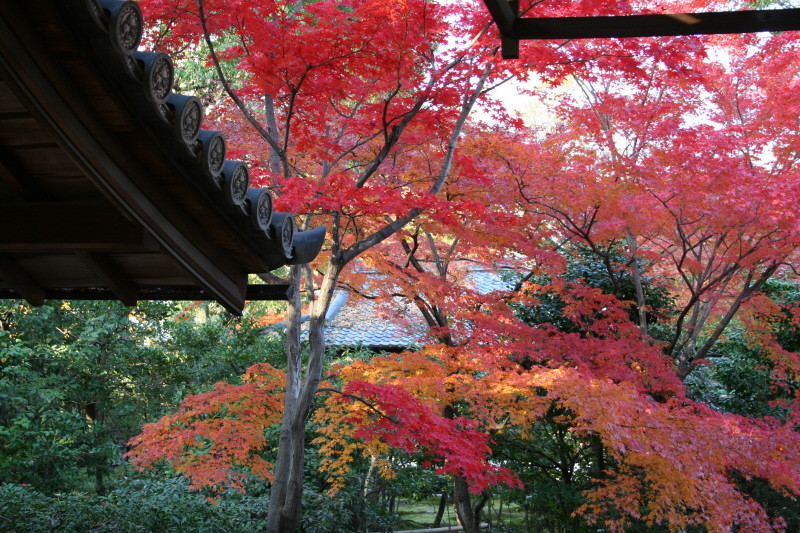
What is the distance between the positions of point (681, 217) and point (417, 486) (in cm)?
473

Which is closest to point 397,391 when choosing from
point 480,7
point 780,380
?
point 480,7

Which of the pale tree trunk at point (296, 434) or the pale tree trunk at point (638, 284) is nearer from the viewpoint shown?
the pale tree trunk at point (296, 434)

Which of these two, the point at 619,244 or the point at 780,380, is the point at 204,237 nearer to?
the point at 619,244

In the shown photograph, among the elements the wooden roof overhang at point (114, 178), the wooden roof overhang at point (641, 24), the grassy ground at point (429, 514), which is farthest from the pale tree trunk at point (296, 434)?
the grassy ground at point (429, 514)

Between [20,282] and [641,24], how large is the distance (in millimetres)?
3014

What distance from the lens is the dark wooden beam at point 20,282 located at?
324 centimetres

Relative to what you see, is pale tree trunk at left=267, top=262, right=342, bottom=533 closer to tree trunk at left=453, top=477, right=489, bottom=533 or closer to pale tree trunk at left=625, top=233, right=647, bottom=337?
tree trunk at left=453, top=477, right=489, bottom=533

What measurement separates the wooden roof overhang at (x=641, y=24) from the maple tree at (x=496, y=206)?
2924mm

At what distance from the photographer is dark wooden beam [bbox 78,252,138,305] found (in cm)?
294

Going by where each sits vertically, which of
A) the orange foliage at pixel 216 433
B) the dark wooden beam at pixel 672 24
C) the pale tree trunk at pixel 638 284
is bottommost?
the orange foliage at pixel 216 433

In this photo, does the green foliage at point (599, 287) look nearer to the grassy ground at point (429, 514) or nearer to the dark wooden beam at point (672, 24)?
the grassy ground at point (429, 514)

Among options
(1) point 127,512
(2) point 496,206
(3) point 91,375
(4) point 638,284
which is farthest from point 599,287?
(3) point 91,375

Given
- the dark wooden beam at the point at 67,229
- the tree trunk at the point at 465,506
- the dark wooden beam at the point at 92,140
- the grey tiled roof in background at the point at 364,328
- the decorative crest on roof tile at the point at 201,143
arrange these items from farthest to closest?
the grey tiled roof in background at the point at 364,328
the tree trunk at the point at 465,506
the dark wooden beam at the point at 67,229
the decorative crest on roof tile at the point at 201,143
the dark wooden beam at the point at 92,140

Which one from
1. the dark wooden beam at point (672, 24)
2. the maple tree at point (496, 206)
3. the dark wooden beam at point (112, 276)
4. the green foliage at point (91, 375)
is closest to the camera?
the dark wooden beam at point (672, 24)
